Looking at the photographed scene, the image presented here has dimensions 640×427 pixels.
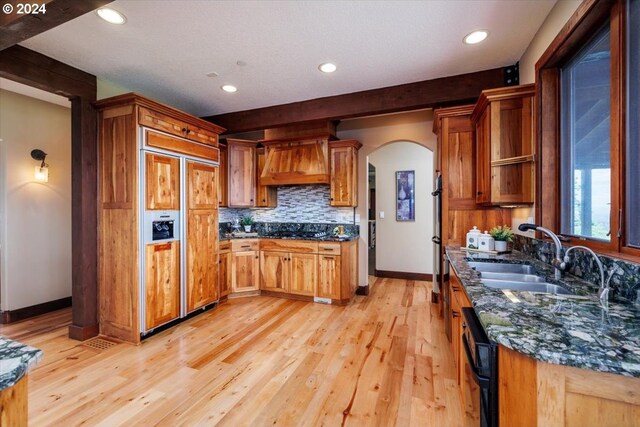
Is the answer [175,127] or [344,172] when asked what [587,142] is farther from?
[175,127]

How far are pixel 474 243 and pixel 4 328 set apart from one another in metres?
4.91

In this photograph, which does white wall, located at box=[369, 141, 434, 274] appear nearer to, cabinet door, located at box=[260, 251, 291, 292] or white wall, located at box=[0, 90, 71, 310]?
cabinet door, located at box=[260, 251, 291, 292]

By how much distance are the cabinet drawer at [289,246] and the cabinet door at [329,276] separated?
18 centimetres

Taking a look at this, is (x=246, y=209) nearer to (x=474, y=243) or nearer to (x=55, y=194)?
(x=55, y=194)

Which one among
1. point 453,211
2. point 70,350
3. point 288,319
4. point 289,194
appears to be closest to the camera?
point 70,350

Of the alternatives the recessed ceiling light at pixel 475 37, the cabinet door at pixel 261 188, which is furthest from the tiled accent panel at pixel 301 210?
the recessed ceiling light at pixel 475 37

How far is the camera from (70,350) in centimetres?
252

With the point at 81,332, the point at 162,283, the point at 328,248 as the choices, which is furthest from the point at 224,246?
the point at 81,332

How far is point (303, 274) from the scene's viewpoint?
3.91 meters

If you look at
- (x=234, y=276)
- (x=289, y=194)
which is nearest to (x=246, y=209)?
(x=289, y=194)

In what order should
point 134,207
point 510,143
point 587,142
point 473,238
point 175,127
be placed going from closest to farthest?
point 587,142 → point 510,143 → point 473,238 → point 134,207 → point 175,127

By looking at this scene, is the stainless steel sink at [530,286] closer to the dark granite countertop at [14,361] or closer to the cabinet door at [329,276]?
the dark granite countertop at [14,361]

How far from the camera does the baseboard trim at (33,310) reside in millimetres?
3123

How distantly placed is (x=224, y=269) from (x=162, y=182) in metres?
1.52
